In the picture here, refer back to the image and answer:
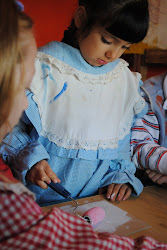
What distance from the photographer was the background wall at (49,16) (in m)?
2.58

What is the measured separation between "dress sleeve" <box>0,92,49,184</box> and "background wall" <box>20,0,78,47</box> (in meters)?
1.77

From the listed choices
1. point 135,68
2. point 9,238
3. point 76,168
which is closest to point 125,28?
point 76,168

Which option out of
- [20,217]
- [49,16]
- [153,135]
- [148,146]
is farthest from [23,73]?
[49,16]

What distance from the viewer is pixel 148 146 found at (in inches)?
→ 45.2

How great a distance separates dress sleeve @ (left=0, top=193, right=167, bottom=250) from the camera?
0.43 m

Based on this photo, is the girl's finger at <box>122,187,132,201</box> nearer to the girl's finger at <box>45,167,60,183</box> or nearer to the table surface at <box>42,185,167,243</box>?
the table surface at <box>42,185,167,243</box>

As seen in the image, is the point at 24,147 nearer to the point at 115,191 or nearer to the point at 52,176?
the point at 52,176

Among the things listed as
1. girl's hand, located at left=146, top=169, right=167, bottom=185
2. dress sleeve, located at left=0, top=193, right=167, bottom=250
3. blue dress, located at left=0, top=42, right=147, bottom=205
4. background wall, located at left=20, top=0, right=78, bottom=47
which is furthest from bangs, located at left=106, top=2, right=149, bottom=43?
background wall, located at left=20, top=0, right=78, bottom=47

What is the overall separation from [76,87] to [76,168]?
0.27 meters

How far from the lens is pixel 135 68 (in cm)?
194

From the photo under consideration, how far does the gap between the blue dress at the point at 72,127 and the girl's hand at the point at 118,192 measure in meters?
0.02

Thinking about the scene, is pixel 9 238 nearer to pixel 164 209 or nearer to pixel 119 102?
pixel 164 209

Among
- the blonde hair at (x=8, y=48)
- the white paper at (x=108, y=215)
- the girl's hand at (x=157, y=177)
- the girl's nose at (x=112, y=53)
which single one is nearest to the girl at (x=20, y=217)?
the blonde hair at (x=8, y=48)

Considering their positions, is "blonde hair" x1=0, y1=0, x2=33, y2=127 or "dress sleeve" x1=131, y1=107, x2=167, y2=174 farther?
"dress sleeve" x1=131, y1=107, x2=167, y2=174
